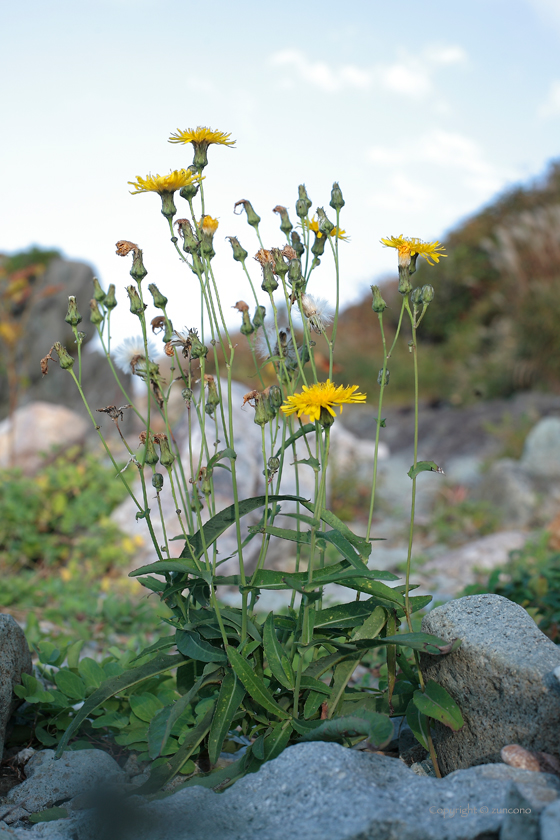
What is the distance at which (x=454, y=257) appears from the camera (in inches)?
592

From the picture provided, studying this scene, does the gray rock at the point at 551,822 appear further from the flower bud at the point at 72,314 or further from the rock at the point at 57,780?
Answer: the flower bud at the point at 72,314

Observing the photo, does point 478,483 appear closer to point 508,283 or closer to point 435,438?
point 435,438

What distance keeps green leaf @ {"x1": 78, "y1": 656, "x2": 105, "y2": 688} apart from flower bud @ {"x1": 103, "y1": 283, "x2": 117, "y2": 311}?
1.08 metres

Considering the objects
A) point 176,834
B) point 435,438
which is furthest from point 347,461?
point 176,834

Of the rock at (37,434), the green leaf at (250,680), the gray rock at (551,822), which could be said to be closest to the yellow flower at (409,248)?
the green leaf at (250,680)

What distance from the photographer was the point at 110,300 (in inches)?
64.1

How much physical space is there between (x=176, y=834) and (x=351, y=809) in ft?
1.10

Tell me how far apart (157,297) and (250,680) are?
92cm

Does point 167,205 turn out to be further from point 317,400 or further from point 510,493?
point 510,493

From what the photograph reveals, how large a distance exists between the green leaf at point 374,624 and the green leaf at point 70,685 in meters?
0.87

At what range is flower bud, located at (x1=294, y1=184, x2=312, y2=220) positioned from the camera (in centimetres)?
169

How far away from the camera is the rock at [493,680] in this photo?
1.46 metres

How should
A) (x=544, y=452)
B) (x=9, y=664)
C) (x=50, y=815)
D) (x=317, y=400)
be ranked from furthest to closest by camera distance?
(x=544, y=452) → (x=9, y=664) → (x=50, y=815) → (x=317, y=400)

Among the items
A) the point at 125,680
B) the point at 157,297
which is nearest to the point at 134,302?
the point at 157,297
